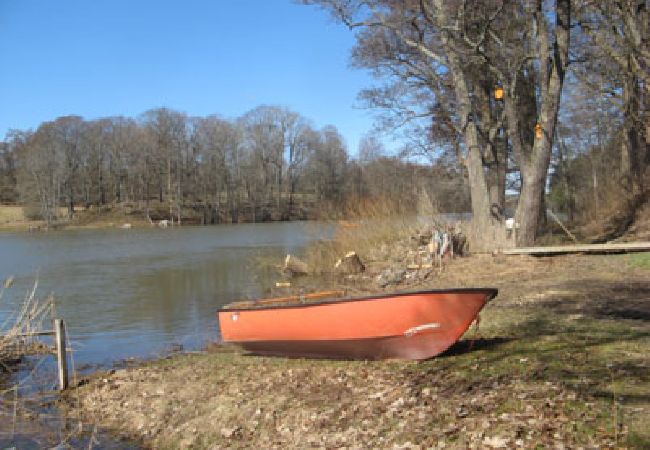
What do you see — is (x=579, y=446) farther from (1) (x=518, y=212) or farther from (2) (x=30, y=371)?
(1) (x=518, y=212)

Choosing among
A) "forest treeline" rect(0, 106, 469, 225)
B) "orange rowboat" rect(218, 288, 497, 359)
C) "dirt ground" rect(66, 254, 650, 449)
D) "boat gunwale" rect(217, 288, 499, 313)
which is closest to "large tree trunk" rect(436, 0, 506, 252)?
"dirt ground" rect(66, 254, 650, 449)

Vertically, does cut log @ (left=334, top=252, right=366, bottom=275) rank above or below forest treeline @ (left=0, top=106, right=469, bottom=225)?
below

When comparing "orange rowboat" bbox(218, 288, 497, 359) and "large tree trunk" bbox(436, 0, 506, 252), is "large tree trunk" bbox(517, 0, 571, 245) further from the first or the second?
"orange rowboat" bbox(218, 288, 497, 359)

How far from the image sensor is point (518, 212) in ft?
45.6

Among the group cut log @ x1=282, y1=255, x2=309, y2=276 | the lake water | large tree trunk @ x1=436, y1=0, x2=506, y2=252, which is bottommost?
the lake water

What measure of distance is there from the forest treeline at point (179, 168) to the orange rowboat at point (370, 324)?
58.6 metres

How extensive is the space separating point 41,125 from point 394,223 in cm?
6938

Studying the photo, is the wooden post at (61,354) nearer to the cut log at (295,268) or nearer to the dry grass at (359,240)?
the dry grass at (359,240)

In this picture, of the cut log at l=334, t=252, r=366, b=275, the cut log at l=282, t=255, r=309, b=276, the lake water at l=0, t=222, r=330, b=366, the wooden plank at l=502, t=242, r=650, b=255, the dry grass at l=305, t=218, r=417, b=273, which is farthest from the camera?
the cut log at l=282, t=255, r=309, b=276

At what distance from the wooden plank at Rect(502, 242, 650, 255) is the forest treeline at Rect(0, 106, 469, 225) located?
175 ft

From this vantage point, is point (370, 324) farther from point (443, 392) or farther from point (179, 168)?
point (179, 168)

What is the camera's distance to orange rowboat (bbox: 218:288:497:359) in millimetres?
6215

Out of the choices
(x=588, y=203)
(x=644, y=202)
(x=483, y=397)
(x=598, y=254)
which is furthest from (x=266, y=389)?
(x=588, y=203)

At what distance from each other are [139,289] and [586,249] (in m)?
12.6
